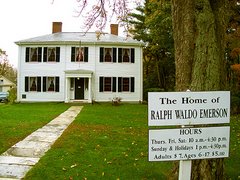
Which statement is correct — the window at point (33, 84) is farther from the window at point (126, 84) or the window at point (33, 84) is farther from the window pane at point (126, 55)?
the window pane at point (126, 55)

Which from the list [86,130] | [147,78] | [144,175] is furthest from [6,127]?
[147,78]

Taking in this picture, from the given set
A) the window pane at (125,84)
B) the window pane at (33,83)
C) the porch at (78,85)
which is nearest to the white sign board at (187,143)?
the porch at (78,85)

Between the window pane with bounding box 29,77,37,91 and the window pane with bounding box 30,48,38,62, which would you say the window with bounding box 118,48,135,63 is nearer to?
the window pane with bounding box 30,48,38,62

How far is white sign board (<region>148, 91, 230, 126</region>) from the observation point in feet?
10.6

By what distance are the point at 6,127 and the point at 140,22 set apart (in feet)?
95.3

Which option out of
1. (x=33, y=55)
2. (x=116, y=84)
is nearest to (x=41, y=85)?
Result: (x=33, y=55)

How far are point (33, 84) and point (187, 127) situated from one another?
26826 mm

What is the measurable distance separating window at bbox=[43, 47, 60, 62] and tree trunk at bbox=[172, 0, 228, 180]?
80.6ft

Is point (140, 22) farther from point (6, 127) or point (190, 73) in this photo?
A: point (190, 73)

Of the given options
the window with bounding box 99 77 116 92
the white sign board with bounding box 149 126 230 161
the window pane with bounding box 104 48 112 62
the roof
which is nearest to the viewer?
the white sign board with bounding box 149 126 230 161

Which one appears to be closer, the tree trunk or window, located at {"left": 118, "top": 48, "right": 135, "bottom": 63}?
the tree trunk

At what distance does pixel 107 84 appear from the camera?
28531 millimetres

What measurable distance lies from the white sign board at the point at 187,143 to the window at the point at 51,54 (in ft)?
86.6

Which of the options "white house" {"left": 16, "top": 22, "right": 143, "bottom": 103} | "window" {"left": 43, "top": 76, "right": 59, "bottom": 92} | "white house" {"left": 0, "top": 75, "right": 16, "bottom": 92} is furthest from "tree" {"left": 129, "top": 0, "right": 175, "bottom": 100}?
"white house" {"left": 0, "top": 75, "right": 16, "bottom": 92}
